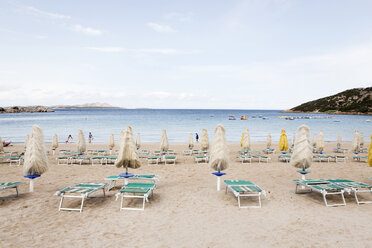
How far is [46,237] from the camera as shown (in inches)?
205

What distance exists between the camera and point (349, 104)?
135750mm

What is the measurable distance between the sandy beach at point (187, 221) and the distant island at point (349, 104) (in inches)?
5325

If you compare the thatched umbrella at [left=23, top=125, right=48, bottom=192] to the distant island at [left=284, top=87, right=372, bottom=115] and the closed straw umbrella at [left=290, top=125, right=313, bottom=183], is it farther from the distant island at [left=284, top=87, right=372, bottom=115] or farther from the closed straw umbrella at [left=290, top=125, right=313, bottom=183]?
the distant island at [left=284, top=87, right=372, bottom=115]

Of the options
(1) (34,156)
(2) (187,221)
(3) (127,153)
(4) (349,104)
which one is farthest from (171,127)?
(4) (349,104)

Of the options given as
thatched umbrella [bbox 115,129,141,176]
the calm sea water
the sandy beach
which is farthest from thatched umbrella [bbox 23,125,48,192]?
the calm sea water

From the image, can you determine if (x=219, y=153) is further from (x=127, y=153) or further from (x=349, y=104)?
(x=349, y=104)

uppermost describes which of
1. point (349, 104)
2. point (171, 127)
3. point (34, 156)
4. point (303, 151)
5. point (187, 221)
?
point (349, 104)

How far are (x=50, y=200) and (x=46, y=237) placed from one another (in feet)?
8.88

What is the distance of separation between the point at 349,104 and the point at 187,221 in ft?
A: 535

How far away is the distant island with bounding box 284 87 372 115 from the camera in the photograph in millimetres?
Answer: 120131

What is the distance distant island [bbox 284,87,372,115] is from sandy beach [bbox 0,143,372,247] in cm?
13527

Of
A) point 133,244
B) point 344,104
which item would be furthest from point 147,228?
point 344,104

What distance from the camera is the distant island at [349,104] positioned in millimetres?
120131

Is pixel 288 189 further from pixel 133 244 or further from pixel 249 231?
pixel 133 244
